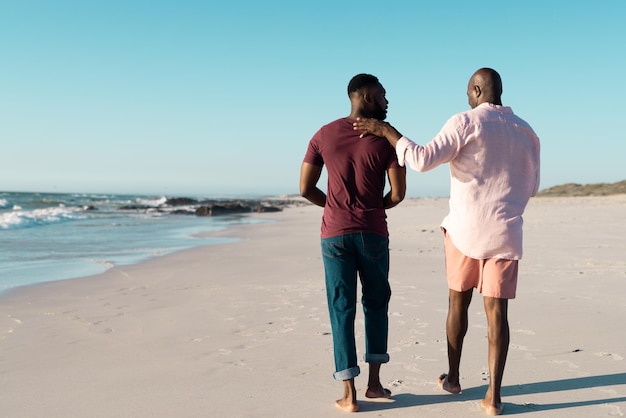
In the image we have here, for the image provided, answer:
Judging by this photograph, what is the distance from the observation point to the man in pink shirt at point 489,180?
3094mm

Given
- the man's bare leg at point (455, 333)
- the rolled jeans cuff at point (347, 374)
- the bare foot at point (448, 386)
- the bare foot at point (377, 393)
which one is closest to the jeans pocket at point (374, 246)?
the man's bare leg at point (455, 333)

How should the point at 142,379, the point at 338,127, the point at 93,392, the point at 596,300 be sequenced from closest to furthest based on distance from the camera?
the point at 338,127, the point at 93,392, the point at 142,379, the point at 596,300

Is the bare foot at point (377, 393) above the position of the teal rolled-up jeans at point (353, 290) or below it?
below

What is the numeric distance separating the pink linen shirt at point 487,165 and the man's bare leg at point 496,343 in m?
0.30

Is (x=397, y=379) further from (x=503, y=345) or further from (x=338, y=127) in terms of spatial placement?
(x=338, y=127)

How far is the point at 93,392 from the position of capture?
3.53 m

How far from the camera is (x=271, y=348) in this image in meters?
4.43

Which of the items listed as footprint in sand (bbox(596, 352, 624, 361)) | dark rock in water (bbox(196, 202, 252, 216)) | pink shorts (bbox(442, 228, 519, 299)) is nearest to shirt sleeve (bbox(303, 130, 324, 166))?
pink shorts (bbox(442, 228, 519, 299))

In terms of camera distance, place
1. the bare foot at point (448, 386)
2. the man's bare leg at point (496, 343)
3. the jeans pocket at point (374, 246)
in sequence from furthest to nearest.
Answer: the bare foot at point (448, 386) → the jeans pocket at point (374, 246) → the man's bare leg at point (496, 343)

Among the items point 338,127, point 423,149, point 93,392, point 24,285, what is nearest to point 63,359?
point 93,392

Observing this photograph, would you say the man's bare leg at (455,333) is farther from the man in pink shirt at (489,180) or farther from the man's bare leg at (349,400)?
the man's bare leg at (349,400)

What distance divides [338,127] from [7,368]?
296cm

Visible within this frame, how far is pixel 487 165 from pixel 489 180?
0.28 ft

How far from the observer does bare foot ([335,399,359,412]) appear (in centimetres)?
321
